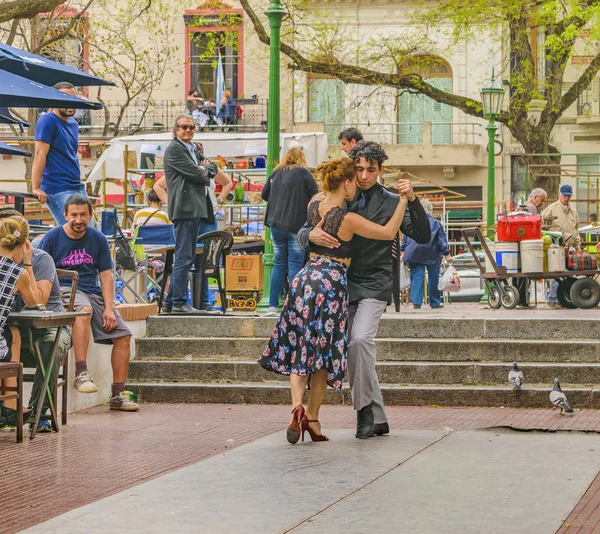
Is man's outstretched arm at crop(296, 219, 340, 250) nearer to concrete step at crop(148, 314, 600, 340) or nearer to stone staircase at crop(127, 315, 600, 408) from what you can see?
stone staircase at crop(127, 315, 600, 408)

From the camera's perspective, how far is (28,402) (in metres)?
9.60

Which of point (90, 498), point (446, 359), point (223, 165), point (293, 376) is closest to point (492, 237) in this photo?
point (223, 165)

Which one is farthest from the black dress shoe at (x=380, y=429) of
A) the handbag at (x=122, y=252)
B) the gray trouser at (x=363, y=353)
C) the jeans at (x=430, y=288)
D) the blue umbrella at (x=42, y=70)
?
the jeans at (x=430, y=288)

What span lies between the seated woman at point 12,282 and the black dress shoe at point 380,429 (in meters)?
2.44

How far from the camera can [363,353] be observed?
27.8 ft

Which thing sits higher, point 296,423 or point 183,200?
point 183,200

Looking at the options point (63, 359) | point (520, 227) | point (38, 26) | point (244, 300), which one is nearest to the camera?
point (63, 359)

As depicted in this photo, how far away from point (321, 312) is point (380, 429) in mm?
985

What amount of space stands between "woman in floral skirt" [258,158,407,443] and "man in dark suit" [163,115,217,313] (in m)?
4.12

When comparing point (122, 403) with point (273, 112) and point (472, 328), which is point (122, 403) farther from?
point (273, 112)

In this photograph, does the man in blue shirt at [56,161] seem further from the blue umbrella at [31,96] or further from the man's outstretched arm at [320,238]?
the man's outstretched arm at [320,238]

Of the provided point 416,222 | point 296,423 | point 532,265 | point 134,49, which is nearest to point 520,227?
point 532,265

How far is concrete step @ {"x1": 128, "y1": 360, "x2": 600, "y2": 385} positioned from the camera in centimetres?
1100

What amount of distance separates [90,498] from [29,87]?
18.7 feet
